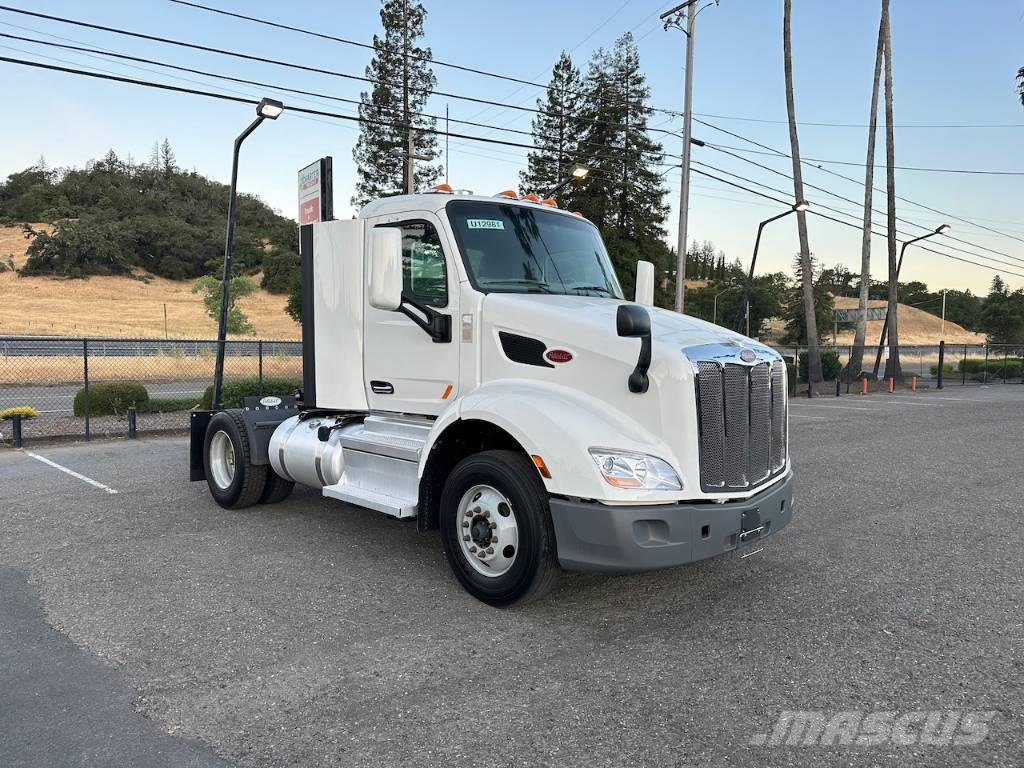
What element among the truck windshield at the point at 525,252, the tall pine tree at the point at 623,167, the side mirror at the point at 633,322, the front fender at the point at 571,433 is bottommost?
the front fender at the point at 571,433

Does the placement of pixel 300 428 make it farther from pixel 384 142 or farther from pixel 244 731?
pixel 384 142

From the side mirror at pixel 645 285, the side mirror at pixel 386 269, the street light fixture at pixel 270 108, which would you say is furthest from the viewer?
the street light fixture at pixel 270 108

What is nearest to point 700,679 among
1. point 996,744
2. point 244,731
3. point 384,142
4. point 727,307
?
point 996,744

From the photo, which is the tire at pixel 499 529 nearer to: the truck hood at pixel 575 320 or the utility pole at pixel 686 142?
the truck hood at pixel 575 320

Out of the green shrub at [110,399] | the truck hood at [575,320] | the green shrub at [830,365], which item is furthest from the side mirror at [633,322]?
the green shrub at [830,365]

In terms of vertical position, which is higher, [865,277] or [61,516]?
[865,277]

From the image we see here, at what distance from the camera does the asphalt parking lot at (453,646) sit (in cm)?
300

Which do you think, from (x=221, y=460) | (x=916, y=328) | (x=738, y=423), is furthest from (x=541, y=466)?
(x=916, y=328)

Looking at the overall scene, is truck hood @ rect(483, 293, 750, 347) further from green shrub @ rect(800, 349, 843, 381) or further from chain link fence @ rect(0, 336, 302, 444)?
green shrub @ rect(800, 349, 843, 381)

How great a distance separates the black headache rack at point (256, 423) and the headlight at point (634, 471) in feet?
12.7

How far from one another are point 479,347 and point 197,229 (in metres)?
120

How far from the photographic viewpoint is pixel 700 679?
356 cm

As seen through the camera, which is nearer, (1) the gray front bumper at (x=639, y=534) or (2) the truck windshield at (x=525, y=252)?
(1) the gray front bumper at (x=639, y=534)

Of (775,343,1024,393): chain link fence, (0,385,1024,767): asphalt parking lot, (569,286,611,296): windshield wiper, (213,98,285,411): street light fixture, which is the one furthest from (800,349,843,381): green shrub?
(569,286,611,296): windshield wiper
